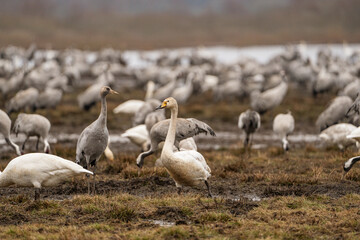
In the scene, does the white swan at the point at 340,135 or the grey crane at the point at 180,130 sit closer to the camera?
the grey crane at the point at 180,130

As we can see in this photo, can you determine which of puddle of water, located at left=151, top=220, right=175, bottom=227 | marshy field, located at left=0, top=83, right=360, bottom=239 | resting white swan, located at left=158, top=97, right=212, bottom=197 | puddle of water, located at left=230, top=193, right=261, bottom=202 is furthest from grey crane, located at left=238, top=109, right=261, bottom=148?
puddle of water, located at left=151, top=220, right=175, bottom=227

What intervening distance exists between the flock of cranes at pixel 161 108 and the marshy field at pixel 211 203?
308 mm

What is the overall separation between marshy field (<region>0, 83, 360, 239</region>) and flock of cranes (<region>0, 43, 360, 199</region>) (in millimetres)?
308

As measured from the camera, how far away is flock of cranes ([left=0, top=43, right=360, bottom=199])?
24.2ft

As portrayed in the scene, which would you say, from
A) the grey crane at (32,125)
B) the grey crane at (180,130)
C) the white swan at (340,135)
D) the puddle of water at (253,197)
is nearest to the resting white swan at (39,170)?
the puddle of water at (253,197)

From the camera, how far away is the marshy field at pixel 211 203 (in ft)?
19.6

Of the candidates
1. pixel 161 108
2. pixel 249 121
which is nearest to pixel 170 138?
pixel 161 108

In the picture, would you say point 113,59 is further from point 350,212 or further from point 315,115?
point 350,212

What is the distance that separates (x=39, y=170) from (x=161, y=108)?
5.40ft

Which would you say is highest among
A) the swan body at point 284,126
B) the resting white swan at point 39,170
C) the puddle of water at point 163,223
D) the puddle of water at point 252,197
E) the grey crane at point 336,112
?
the grey crane at point 336,112

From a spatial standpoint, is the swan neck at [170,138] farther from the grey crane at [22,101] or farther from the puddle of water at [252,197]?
the grey crane at [22,101]

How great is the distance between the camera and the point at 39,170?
272 inches

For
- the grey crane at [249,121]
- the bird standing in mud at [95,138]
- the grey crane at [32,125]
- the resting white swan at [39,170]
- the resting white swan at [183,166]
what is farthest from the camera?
the grey crane at [249,121]

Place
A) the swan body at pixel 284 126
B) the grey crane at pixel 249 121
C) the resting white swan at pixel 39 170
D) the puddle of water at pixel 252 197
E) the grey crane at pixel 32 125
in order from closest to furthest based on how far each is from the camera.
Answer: the resting white swan at pixel 39 170
the puddle of water at pixel 252 197
the grey crane at pixel 32 125
the swan body at pixel 284 126
the grey crane at pixel 249 121
